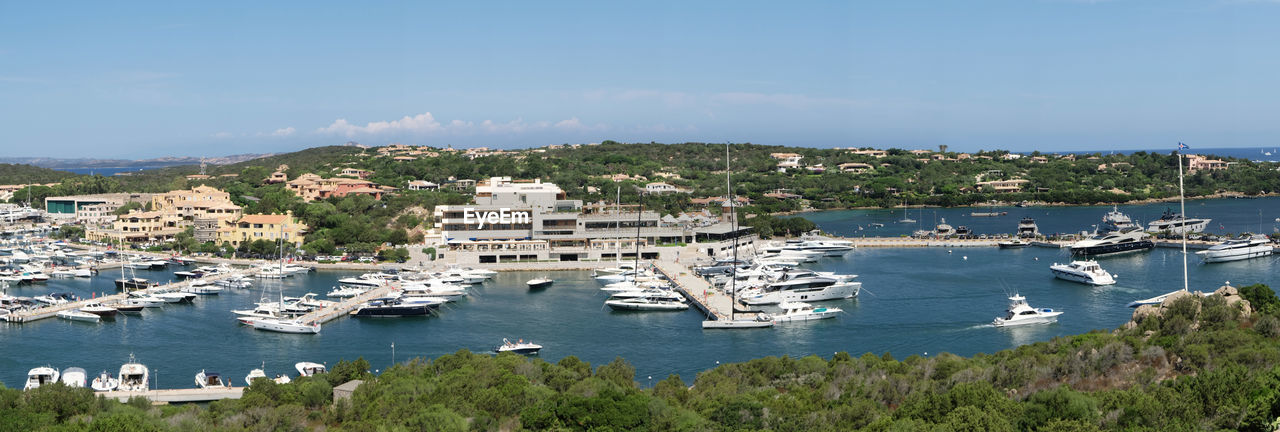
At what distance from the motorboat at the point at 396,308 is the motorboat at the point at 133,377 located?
25.6ft

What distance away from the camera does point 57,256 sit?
138 ft

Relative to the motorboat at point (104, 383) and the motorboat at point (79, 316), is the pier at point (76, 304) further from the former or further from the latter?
the motorboat at point (104, 383)

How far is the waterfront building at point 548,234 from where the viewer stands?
40781 millimetres

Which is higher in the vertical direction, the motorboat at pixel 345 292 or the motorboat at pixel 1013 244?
the motorboat at pixel 1013 244

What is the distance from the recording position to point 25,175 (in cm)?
8275

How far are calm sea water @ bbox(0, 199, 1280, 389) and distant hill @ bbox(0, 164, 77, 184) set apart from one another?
164 ft

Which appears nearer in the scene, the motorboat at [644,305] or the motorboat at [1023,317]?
the motorboat at [1023,317]

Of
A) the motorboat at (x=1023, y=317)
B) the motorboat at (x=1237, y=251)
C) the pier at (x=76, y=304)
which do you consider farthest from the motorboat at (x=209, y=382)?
the motorboat at (x=1237, y=251)

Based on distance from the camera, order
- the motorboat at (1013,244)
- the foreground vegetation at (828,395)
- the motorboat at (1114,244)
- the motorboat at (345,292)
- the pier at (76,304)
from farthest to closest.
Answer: the motorboat at (1013,244) → the motorboat at (1114,244) → the motorboat at (345,292) → the pier at (76,304) → the foreground vegetation at (828,395)

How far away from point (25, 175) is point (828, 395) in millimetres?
86676

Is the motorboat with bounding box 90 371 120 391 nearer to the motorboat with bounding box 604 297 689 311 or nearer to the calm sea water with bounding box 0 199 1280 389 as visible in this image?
the calm sea water with bounding box 0 199 1280 389

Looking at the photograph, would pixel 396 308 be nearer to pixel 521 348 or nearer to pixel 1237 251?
pixel 521 348

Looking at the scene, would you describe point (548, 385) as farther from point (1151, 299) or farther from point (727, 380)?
point (1151, 299)

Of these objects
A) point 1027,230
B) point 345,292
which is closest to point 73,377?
point 345,292
